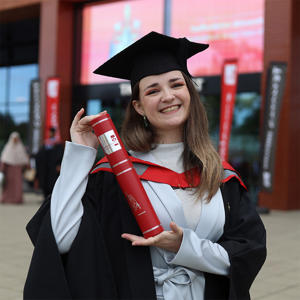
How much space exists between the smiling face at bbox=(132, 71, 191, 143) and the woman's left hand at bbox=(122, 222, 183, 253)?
0.48 m

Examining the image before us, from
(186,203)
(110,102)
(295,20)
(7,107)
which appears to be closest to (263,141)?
(295,20)

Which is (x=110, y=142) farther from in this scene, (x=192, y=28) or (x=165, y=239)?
(x=192, y=28)

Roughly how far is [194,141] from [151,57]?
394mm

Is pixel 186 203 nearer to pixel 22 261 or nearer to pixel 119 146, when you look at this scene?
pixel 119 146

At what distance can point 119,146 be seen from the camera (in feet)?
5.65

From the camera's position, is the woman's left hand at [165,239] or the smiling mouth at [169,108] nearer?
the woman's left hand at [165,239]

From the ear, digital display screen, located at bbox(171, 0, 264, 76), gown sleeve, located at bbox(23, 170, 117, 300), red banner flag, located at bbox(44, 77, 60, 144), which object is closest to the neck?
the ear

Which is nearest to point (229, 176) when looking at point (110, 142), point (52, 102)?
point (110, 142)

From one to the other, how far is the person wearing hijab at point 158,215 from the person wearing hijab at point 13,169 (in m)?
10.2


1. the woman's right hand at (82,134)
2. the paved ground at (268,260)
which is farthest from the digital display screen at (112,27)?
the woman's right hand at (82,134)

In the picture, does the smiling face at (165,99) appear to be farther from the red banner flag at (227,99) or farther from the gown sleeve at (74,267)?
Answer: the red banner flag at (227,99)

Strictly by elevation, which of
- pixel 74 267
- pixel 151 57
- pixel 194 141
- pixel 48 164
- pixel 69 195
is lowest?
pixel 48 164

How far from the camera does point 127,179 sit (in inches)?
66.9

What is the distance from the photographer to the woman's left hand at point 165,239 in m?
1.66
